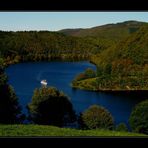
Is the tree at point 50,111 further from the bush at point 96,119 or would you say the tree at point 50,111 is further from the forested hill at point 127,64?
the forested hill at point 127,64

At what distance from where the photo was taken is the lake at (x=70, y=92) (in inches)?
725

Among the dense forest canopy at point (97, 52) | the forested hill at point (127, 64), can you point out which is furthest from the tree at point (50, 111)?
the forested hill at point (127, 64)

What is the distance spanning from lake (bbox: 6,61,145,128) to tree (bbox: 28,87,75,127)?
5561 mm

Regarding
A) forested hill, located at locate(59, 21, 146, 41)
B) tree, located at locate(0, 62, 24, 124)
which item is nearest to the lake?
tree, located at locate(0, 62, 24, 124)

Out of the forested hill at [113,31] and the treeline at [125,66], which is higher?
the forested hill at [113,31]

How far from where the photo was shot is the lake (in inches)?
725

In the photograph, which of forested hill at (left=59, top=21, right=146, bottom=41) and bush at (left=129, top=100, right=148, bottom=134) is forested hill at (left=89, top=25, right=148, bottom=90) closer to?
bush at (left=129, top=100, right=148, bottom=134)

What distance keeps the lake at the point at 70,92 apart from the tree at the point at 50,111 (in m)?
5.56

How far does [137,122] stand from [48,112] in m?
2.73

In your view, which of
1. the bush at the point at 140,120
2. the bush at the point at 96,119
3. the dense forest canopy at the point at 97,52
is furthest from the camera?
the dense forest canopy at the point at 97,52

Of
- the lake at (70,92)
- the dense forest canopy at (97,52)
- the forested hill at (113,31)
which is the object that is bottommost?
the lake at (70,92)

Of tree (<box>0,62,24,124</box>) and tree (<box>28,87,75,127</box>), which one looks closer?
tree (<box>0,62,24,124</box>)
